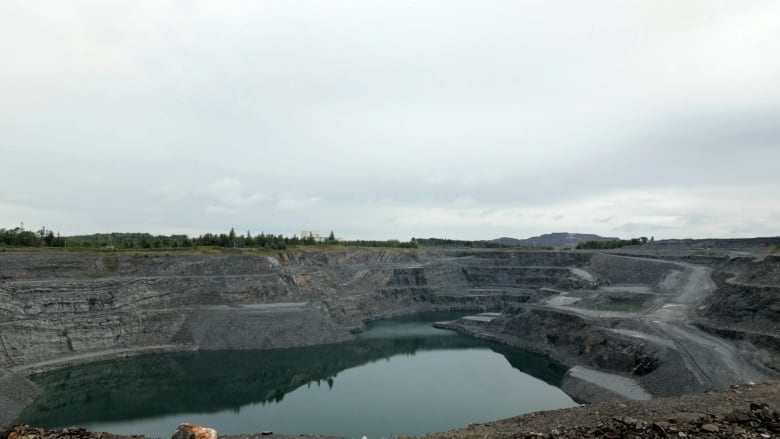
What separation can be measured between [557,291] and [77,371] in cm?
5140

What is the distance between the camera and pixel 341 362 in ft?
133

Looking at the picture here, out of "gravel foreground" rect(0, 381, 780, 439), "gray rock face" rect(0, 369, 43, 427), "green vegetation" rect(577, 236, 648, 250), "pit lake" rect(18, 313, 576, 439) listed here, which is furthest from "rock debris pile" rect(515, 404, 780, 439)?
"green vegetation" rect(577, 236, 648, 250)

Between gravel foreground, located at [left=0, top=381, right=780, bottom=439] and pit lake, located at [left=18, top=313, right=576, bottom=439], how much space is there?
7.59 metres

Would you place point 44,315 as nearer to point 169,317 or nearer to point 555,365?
point 169,317

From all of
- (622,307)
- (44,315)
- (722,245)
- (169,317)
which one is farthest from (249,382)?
(722,245)

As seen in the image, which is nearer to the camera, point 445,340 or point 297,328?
point 297,328

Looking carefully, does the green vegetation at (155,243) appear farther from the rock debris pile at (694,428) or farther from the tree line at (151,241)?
the rock debris pile at (694,428)

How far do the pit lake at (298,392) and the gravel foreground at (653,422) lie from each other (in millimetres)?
7594

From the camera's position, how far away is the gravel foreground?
11711 mm

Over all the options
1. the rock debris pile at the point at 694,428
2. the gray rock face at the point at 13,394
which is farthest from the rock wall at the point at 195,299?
the rock debris pile at the point at 694,428

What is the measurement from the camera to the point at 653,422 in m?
12.2

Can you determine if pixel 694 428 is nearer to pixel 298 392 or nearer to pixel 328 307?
pixel 298 392

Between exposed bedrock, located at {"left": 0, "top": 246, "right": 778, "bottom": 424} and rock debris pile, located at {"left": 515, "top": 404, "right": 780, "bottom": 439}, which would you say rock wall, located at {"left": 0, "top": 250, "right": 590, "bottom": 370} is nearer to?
exposed bedrock, located at {"left": 0, "top": 246, "right": 778, "bottom": 424}

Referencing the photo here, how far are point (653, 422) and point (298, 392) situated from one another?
993 inches
